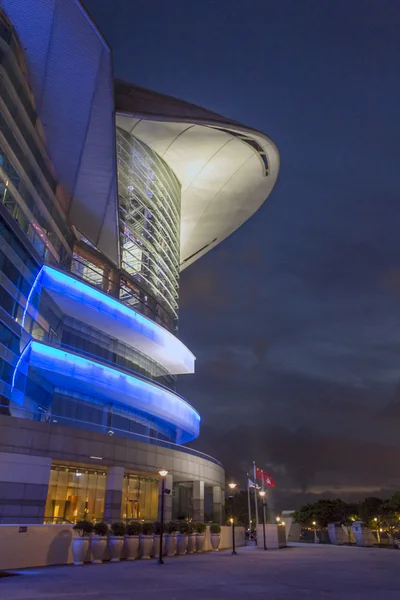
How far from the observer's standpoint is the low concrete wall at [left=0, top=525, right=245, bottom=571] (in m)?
17.0

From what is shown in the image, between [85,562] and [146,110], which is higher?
[146,110]

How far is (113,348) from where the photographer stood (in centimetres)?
4812

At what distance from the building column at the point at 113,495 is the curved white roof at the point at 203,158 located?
3398 cm

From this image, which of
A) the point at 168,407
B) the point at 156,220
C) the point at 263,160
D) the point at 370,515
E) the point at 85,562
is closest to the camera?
the point at 85,562

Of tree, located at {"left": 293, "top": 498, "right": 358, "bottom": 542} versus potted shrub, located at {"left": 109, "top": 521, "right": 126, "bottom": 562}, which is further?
tree, located at {"left": 293, "top": 498, "right": 358, "bottom": 542}

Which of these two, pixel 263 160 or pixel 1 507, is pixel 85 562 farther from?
pixel 263 160

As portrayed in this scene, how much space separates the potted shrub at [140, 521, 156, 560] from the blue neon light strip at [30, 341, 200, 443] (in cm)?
1508

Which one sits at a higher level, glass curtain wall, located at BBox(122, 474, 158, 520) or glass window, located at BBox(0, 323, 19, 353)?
glass window, located at BBox(0, 323, 19, 353)

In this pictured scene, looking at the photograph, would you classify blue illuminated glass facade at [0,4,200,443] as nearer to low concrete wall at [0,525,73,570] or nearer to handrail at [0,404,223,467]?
handrail at [0,404,223,467]

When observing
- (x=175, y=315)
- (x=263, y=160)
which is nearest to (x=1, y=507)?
(x=175, y=315)

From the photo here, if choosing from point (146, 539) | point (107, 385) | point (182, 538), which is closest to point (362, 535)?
point (182, 538)

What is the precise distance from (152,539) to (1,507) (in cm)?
911

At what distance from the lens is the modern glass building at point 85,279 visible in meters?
33.1

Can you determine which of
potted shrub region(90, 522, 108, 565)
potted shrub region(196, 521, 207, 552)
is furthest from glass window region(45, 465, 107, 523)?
potted shrub region(90, 522, 108, 565)
